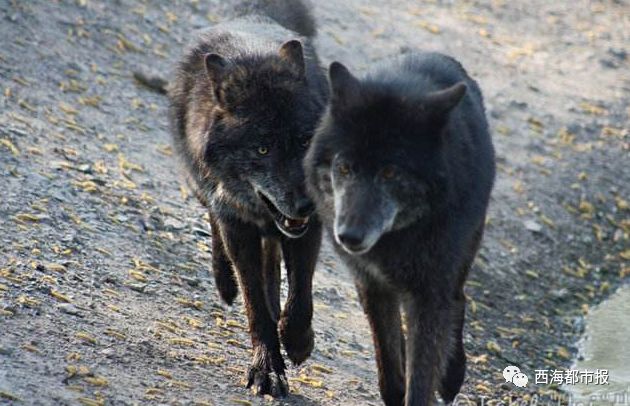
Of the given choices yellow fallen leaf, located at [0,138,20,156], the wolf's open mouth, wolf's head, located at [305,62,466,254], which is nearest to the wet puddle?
the wolf's open mouth

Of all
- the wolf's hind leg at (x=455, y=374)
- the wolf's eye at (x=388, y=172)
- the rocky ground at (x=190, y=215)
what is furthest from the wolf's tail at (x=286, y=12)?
the wolf's eye at (x=388, y=172)

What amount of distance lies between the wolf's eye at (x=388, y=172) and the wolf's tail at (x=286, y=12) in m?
3.27

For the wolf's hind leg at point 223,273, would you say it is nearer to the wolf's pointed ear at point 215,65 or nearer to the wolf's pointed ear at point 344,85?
the wolf's pointed ear at point 215,65

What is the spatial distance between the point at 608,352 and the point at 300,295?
3363 millimetres

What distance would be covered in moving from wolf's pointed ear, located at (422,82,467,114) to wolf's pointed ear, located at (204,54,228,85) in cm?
177

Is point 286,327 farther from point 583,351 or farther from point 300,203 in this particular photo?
point 583,351

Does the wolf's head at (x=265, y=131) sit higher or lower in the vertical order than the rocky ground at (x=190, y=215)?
higher

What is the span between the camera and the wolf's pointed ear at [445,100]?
6.12 metres

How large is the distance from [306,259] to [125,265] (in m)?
1.67

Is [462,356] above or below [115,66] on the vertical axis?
above

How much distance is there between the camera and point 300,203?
701cm

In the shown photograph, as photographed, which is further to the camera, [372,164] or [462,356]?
[462,356]

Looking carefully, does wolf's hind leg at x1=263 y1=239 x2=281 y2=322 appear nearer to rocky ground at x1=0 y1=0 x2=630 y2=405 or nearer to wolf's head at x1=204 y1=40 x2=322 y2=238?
rocky ground at x1=0 y1=0 x2=630 y2=405

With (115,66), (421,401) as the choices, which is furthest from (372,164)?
(115,66)
